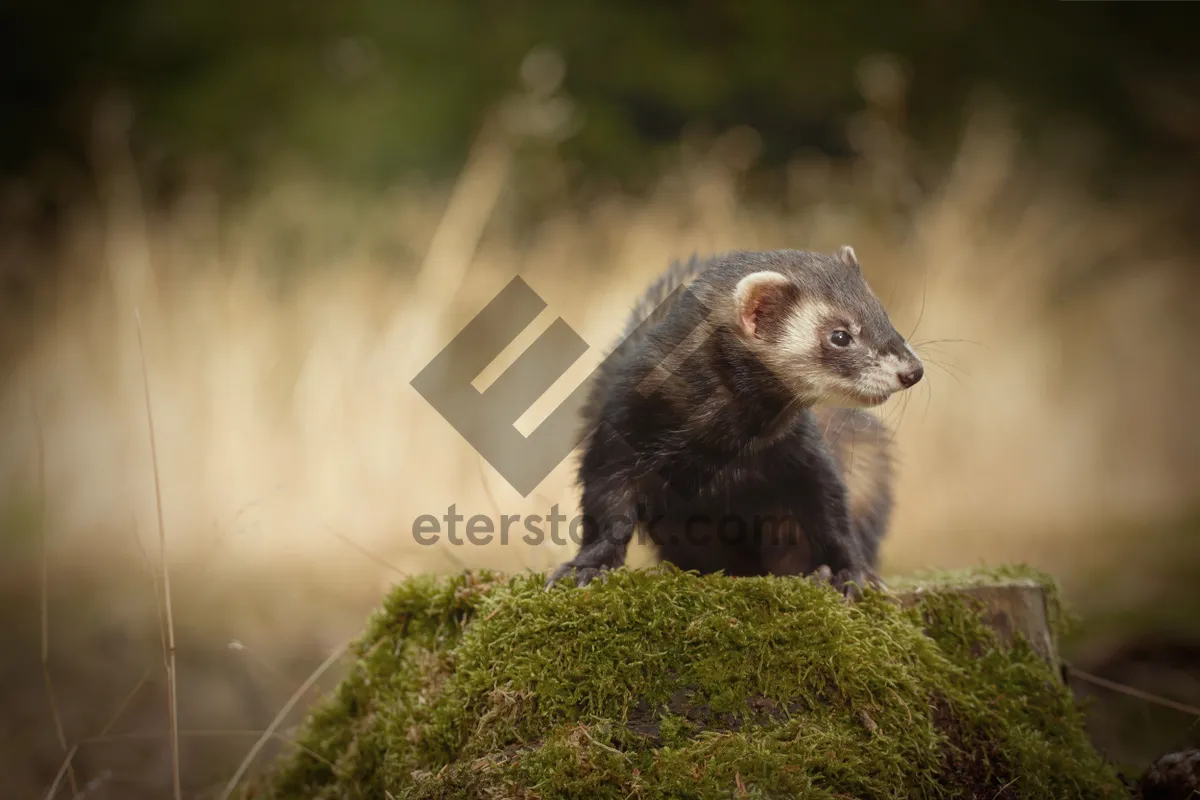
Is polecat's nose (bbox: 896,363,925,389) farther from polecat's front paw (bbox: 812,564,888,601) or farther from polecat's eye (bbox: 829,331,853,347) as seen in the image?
polecat's front paw (bbox: 812,564,888,601)

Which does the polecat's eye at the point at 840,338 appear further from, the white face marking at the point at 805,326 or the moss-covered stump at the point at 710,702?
the moss-covered stump at the point at 710,702

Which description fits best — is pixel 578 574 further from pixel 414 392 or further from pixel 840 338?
pixel 414 392

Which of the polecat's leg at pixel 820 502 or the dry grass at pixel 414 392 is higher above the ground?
the dry grass at pixel 414 392

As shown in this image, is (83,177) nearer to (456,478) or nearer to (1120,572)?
(456,478)

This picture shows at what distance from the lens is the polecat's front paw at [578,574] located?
113 inches

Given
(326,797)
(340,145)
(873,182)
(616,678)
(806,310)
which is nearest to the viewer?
(616,678)

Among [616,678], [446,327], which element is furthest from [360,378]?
[616,678]

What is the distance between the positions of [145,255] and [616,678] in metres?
5.12

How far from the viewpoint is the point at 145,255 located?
629 centimetres

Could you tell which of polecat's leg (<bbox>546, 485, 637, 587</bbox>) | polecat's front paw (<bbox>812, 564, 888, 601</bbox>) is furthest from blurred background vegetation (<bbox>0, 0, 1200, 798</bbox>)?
polecat's front paw (<bbox>812, 564, 888, 601</bbox>)

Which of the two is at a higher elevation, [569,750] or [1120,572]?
[1120,572]

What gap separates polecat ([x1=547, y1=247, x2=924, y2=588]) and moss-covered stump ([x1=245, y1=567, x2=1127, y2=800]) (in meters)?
0.35

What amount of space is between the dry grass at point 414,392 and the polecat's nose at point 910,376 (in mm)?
2225

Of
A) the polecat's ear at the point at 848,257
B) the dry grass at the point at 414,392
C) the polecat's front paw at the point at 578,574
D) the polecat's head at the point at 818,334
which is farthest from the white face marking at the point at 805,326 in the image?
the dry grass at the point at 414,392
